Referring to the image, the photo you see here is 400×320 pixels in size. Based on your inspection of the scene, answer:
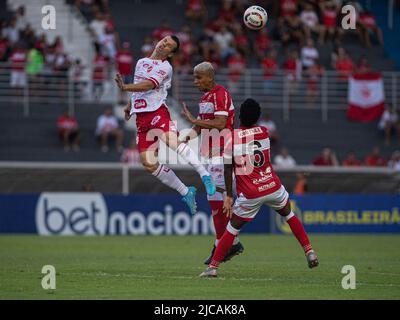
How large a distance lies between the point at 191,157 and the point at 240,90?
22096mm

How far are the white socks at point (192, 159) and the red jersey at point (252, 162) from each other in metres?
1.55

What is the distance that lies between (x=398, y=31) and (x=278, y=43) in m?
5.53

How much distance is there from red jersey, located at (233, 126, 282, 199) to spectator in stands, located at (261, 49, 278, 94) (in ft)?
77.8

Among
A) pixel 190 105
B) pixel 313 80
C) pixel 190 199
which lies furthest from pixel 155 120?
pixel 313 80

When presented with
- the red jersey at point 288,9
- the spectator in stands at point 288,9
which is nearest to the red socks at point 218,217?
the spectator in stands at point 288,9

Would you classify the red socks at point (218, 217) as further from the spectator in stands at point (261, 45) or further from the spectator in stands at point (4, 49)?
the spectator in stands at point (261, 45)

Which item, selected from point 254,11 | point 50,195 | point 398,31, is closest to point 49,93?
point 50,195

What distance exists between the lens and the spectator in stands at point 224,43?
1603 inches

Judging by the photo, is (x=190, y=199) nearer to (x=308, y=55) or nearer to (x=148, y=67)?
Answer: (x=148, y=67)

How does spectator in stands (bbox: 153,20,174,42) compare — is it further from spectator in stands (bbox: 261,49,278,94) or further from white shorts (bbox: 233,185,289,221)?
white shorts (bbox: 233,185,289,221)

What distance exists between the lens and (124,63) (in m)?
37.8

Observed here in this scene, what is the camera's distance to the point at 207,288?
48.5 ft

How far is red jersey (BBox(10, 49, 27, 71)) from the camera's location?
3681cm
